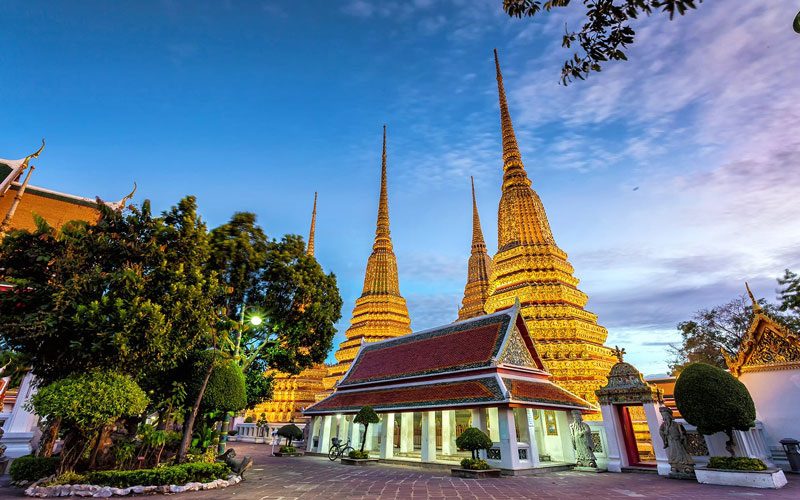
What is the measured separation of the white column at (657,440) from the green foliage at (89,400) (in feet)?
53.5

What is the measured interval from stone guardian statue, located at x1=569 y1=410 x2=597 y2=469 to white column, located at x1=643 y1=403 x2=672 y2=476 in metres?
2.38

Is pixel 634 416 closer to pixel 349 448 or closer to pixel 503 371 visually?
pixel 503 371

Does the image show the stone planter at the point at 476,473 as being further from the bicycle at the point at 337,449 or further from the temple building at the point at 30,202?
the temple building at the point at 30,202

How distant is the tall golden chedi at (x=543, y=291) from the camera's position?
2391 cm

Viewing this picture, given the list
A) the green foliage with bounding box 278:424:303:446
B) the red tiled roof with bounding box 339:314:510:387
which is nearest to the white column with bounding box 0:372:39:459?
the green foliage with bounding box 278:424:303:446

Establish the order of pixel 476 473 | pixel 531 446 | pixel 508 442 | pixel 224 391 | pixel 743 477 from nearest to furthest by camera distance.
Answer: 1. pixel 743 477
2. pixel 224 391
3. pixel 476 473
4. pixel 508 442
5. pixel 531 446

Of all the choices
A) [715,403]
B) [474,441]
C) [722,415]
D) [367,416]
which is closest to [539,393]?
[474,441]

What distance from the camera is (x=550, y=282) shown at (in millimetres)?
27766

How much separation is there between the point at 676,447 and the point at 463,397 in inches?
285

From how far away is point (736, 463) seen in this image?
10.8m

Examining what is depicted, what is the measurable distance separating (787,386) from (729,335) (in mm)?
18813

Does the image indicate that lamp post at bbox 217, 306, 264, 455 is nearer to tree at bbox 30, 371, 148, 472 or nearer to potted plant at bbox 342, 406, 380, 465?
tree at bbox 30, 371, 148, 472

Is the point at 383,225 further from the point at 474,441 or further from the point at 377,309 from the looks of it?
the point at 474,441

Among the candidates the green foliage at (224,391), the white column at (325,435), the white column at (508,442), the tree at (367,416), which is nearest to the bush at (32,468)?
the green foliage at (224,391)
